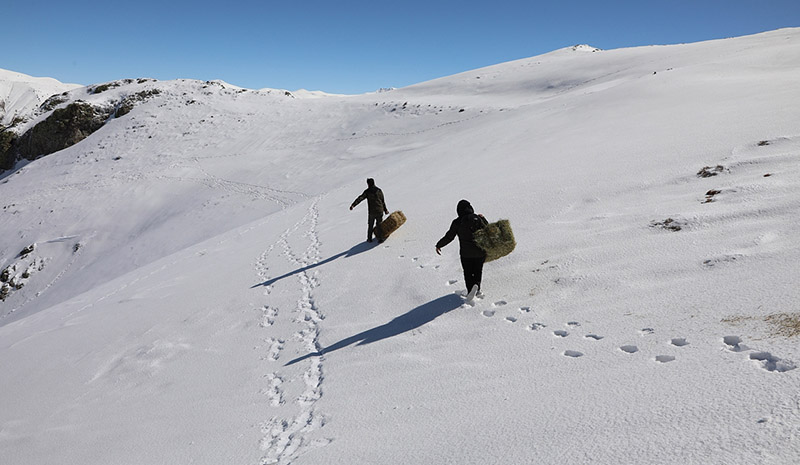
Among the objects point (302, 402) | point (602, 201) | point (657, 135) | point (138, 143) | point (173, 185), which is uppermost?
point (138, 143)

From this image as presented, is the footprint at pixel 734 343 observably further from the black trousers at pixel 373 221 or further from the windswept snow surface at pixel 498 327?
the black trousers at pixel 373 221

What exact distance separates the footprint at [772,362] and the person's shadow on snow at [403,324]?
11.9 feet

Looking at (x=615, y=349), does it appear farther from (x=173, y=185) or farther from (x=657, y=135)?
(x=173, y=185)

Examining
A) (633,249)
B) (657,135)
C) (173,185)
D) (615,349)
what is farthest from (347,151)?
(615,349)

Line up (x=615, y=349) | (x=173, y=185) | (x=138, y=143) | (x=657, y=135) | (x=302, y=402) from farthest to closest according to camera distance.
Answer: (x=138, y=143) < (x=173, y=185) < (x=657, y=135) < (x=302, y=402) < (x=615, y=349)

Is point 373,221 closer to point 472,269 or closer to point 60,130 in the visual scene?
point 472,269

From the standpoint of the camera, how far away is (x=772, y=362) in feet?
10.8

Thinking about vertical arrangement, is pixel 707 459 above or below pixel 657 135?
below

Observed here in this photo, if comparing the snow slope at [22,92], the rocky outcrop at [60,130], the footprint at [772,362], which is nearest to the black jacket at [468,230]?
the footprint at [772,362]

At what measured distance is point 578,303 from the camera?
18.4 ft

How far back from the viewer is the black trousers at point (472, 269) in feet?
21.5

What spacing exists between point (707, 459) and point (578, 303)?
319 cm

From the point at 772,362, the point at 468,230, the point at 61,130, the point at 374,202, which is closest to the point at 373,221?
the point at 374,202

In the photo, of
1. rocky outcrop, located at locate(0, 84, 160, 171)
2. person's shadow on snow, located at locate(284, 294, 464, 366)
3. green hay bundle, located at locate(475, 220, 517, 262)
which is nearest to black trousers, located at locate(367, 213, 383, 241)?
person's shadow on snow, located at locate(284, 294, 464, 366)
